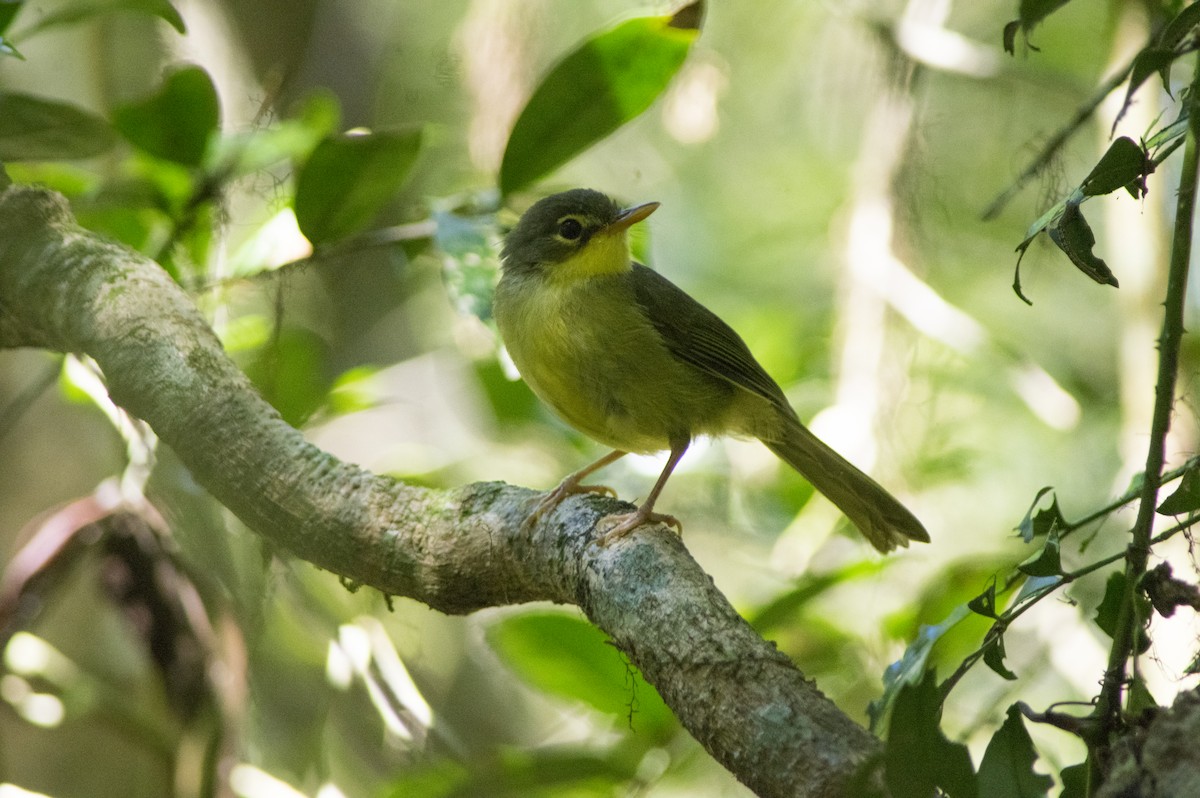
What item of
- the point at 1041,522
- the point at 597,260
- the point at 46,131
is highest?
the point at 597,260

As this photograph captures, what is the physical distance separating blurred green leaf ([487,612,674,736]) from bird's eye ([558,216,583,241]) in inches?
63.5

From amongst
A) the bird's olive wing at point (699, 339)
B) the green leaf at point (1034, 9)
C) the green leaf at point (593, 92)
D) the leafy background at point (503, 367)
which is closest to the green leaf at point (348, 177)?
Result: the leafy background at point (503, 367)

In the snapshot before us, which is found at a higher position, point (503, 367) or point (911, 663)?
point (503, 367)

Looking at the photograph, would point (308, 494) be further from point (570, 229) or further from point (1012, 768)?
point (570, 229)

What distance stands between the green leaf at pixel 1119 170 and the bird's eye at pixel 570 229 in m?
2.53

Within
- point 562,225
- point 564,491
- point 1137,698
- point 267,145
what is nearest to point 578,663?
point 564,491

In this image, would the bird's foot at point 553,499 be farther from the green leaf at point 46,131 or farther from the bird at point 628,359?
the green leaf at point 46,131

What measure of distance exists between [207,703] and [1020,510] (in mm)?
5100

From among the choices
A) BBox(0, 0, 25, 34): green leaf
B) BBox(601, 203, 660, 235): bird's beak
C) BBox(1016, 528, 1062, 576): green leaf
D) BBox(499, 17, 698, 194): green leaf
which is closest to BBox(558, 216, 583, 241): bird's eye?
BBox(601, 203, 660, 235): bird's beak

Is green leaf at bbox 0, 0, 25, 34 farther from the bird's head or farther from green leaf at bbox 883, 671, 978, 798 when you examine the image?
green leaf at bbox 883, 671, 978, 798

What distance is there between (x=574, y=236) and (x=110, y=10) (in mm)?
1743

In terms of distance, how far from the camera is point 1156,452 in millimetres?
1508

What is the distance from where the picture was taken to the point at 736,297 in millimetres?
8055

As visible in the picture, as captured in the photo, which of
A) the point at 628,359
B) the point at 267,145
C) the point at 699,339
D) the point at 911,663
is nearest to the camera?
the point at 911,663
